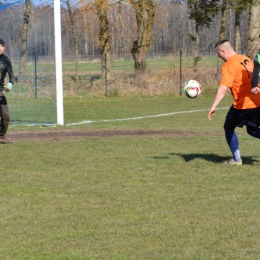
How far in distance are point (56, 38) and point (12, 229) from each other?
1019cm

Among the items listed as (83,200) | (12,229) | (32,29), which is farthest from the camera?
(32,29)

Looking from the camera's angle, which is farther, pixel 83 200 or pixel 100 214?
pixel 83 200

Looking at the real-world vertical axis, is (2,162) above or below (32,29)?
below

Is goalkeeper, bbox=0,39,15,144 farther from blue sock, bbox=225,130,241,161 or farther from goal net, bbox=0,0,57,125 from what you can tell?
blue sock, bbox=225,130,241,161

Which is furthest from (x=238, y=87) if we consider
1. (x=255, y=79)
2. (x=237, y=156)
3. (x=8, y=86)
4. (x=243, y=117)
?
(x=8, y=86)

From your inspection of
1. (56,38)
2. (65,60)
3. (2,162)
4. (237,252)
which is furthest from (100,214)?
(65,60)

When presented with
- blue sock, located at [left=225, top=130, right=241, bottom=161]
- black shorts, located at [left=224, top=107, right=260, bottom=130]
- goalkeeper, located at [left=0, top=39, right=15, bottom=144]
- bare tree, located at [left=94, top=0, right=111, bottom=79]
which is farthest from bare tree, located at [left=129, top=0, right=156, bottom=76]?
black shorts, located at [left=224, top=107, right=260, bottom=130]

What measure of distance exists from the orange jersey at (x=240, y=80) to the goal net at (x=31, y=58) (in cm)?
873

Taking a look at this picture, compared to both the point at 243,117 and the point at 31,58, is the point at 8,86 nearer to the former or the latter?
the point at 243,117

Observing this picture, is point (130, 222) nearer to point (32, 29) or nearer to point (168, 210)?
point (168, 210)

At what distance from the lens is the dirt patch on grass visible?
1354 centimetres

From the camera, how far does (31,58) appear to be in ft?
67.4

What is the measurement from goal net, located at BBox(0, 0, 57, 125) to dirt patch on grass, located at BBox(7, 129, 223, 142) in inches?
94.2

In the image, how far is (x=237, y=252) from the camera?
5.26 metres
